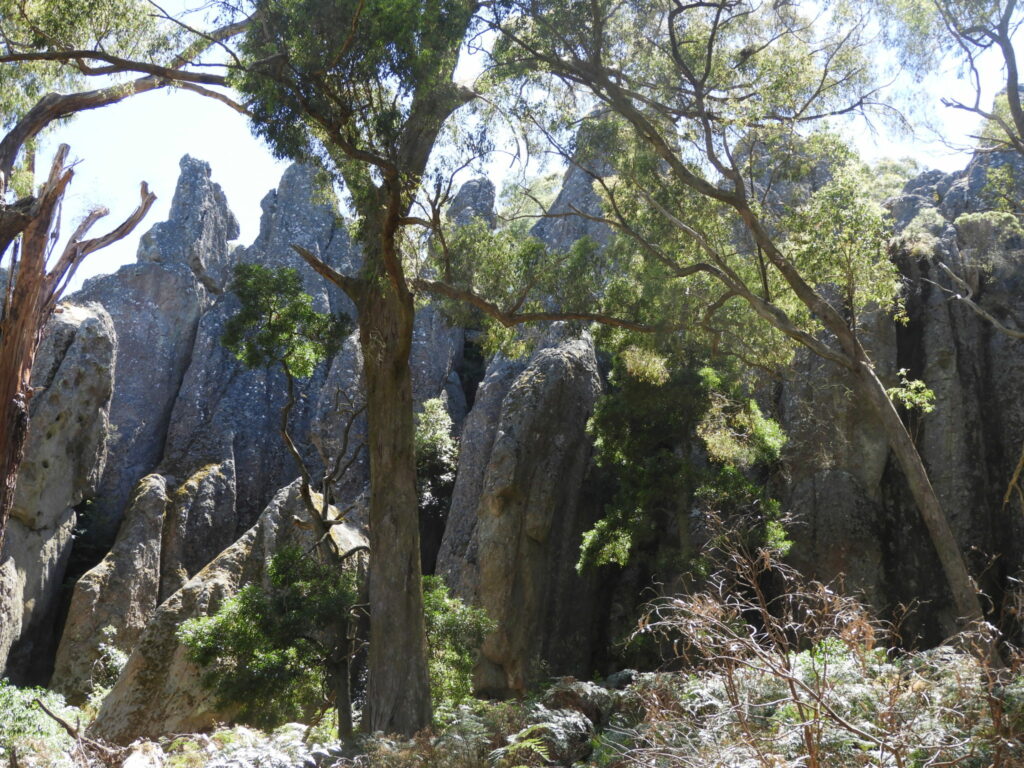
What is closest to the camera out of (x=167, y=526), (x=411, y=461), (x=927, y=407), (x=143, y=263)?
(x=411, y=461)

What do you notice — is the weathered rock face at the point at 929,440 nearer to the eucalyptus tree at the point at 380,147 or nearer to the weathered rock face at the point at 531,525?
the weathered rock face at the point at 531,525

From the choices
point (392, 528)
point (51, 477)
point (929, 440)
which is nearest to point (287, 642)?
point (392, 528)

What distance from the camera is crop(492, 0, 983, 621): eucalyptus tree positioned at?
13258 mm

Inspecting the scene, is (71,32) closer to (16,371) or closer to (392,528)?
(16,371)

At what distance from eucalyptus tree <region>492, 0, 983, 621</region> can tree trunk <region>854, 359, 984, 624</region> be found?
0.09 metres

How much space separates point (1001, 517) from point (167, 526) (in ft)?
Answer: 60.6

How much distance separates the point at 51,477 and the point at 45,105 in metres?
11.3

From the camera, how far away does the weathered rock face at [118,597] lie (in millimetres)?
20172

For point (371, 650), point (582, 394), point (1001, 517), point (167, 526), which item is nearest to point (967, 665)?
point (371, 650)

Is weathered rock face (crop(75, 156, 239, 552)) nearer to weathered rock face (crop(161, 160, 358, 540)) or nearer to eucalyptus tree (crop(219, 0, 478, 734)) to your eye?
weathered rock face (crop(161, 160, 358, 540))

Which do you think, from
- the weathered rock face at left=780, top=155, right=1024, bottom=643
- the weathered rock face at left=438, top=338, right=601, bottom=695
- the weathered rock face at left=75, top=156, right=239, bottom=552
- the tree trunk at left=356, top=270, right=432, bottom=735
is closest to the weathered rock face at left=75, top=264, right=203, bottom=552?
the weathered rock face at left=75, top=156, right=239, bottom=552

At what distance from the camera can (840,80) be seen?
14.5 metres

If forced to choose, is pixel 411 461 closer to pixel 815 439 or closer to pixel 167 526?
pixel 815 439

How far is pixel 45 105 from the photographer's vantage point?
12.0m
